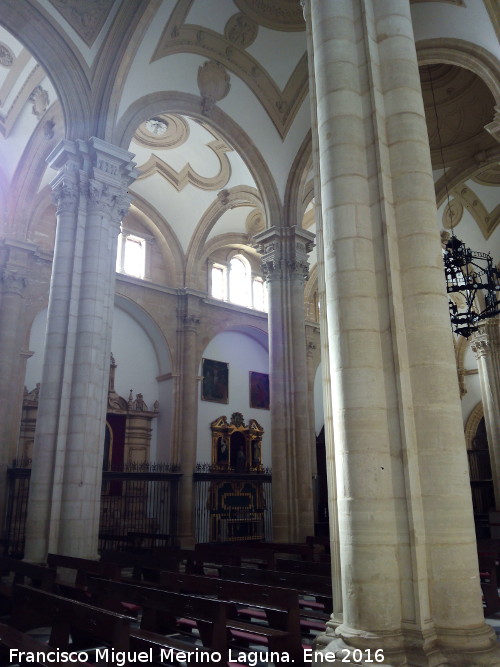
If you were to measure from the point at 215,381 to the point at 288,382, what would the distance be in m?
8.61

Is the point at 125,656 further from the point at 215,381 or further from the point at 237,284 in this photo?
the point at 237,284

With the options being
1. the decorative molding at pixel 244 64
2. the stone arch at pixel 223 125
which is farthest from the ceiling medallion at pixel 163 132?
the decorative molding at pixel 244 64

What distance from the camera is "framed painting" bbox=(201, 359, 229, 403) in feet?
70.1

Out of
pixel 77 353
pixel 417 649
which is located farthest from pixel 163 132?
pixel 417 649

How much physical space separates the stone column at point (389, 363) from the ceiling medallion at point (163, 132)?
11938 millimetres

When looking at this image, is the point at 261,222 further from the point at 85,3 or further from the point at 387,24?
the point at 387,24

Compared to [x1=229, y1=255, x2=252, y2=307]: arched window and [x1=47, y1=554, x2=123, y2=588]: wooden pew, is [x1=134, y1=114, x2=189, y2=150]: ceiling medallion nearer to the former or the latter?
[x1=229, y1=255, x2=252, y2=307]: arched window

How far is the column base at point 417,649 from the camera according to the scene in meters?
3.81

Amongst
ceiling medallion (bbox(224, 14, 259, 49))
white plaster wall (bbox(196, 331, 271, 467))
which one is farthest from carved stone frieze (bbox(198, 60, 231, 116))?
white plaster wall (bbox(196, 331, 271, 467))

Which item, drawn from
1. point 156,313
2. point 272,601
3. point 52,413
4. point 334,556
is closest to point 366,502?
point 334,556

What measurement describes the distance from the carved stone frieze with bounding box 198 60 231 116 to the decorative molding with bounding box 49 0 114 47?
8.58 ft

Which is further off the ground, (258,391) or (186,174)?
(186,174)

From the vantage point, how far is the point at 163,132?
17359 mm

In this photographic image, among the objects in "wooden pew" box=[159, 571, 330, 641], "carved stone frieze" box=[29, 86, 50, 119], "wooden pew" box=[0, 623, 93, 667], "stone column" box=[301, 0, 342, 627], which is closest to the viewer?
"wooden pew" box=[0, 623, 93, 667]
